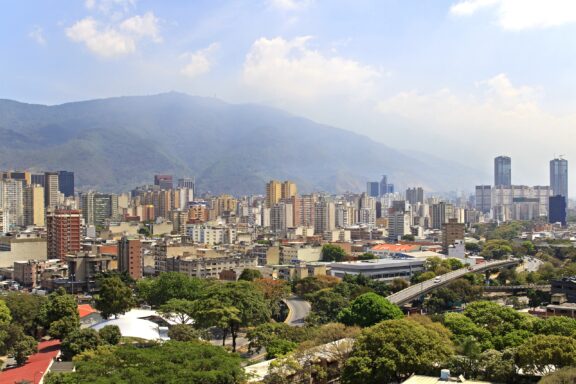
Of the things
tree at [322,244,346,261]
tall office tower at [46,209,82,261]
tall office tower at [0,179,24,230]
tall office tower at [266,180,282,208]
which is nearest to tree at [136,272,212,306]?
tall office tower at [46,209,82,261]

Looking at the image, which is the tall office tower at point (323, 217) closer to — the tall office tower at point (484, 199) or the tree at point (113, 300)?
the tree at point (113, 300)

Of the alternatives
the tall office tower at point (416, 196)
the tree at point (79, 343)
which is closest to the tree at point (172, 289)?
the tree at point (79, 343)

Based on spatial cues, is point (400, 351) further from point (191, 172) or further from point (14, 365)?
point (191, 172)

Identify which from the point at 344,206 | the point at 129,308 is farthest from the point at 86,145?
the point at 129,308

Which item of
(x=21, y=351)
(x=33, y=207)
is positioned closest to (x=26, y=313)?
(x=21, y=351)

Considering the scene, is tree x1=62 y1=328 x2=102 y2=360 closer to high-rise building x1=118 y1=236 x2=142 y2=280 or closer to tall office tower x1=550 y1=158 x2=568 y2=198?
high-rise building x1=118 y1=236 x2=142 y2=280
